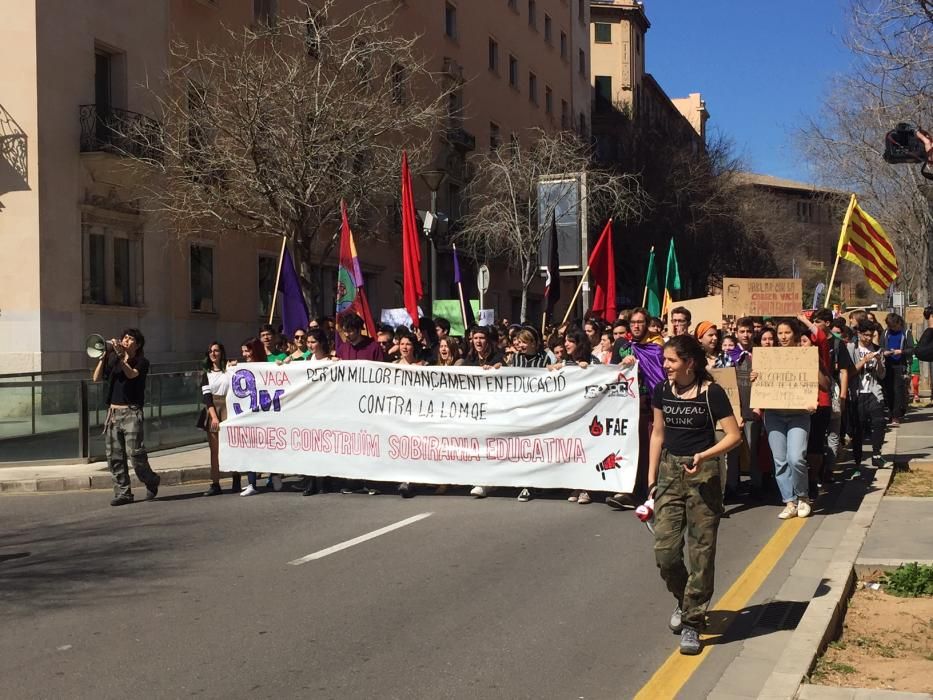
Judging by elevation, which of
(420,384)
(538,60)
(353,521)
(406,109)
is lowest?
(353,521)

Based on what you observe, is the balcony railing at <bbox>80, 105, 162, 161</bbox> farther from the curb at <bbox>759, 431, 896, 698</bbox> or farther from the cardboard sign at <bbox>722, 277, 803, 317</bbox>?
the curb at <bbox>759, 431, 896, 698</bbox>

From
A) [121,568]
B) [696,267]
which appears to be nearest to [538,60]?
[696,267]

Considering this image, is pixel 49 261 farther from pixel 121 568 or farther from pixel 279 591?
pixel 279 591

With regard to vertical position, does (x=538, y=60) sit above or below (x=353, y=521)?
above

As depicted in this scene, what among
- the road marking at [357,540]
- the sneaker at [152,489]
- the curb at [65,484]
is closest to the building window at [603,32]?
the curb at [65,484]

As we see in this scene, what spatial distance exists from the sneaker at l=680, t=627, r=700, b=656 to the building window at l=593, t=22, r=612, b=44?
66414 mm

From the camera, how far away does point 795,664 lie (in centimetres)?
510

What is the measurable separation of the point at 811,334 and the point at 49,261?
14603mm

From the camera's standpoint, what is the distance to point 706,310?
13.5 meters

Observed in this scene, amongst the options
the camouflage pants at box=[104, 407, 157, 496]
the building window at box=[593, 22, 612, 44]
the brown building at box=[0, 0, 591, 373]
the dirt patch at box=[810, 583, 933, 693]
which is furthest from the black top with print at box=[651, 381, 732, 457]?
the building window at box=[593, 22, 612, 44]

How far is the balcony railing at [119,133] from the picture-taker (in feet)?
68.4

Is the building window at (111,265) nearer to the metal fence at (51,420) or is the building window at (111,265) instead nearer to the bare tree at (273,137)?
the bare tree at (273,137)

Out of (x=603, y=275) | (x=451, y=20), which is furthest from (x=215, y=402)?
(x=451, y=20)

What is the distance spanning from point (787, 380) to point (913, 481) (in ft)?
7.77
